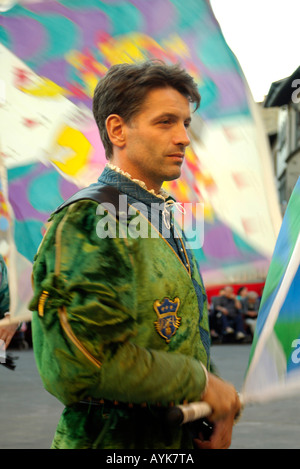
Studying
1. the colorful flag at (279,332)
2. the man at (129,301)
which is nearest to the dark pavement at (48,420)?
the colorful flag at (279,332)

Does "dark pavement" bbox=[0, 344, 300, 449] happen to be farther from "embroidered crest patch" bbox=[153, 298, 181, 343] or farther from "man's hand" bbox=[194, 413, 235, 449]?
"embroidered crest patch" bbox=[153, 298, 181, 343]

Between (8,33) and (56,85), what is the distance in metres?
0.28

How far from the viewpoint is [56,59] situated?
251cm

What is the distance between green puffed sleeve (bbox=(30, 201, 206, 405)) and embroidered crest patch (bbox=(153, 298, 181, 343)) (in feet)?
0.21

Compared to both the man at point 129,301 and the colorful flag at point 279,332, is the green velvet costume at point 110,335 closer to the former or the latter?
the man at point 129,301

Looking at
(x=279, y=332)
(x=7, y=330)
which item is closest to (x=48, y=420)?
(x=7, y=330)

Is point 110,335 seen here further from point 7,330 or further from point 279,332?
point 7,330

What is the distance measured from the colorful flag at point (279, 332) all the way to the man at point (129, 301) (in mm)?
132

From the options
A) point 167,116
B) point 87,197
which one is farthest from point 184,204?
point 87,197

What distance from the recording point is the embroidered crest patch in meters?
1.75

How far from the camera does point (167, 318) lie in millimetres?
1769

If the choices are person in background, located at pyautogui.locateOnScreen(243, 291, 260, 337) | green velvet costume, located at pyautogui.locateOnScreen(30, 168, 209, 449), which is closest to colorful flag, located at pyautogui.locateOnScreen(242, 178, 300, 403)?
green velvet costume, located at pyautogui.locateOnScreen(30, 168, 209, 449)

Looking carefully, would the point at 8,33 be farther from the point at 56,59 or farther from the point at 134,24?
the point at 134,24

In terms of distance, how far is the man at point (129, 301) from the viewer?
5.35 feet
